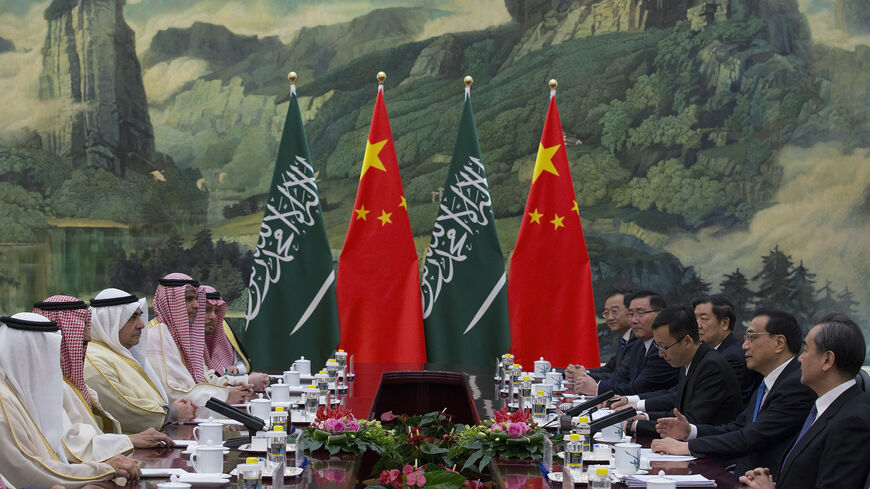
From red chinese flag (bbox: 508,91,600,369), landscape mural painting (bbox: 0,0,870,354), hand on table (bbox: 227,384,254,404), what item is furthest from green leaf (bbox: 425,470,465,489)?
landscape mural painting (bbox: 0,0,870,354)

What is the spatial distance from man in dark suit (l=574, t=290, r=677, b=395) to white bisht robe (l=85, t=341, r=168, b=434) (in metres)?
2.63

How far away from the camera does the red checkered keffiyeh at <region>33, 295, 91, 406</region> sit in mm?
3656

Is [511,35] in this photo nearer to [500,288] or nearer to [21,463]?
[500,288]

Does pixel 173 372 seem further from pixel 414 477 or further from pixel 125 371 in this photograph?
pixel 414 477

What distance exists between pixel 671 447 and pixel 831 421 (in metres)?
0.79

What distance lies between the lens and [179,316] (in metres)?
5.50

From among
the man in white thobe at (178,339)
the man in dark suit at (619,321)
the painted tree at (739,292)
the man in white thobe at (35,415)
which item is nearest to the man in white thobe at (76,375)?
the man in white thobe at (35,415)

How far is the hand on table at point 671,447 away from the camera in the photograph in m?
3.65

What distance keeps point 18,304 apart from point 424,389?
548 cm

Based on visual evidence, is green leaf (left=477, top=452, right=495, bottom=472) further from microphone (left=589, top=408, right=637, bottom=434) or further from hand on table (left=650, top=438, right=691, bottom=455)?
hand on table (left=650, top=438, right=691, bottom=455)

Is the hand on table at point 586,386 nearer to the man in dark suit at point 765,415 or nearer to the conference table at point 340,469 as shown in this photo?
the man in dark suit at point 765,415

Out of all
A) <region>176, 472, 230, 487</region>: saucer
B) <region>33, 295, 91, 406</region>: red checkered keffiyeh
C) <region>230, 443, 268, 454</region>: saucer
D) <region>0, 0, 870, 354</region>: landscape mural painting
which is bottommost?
<region>230, 443, 268, 454</region>: saucer

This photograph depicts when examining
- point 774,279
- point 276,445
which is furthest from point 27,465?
point 774,279

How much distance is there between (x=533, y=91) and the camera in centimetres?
980
